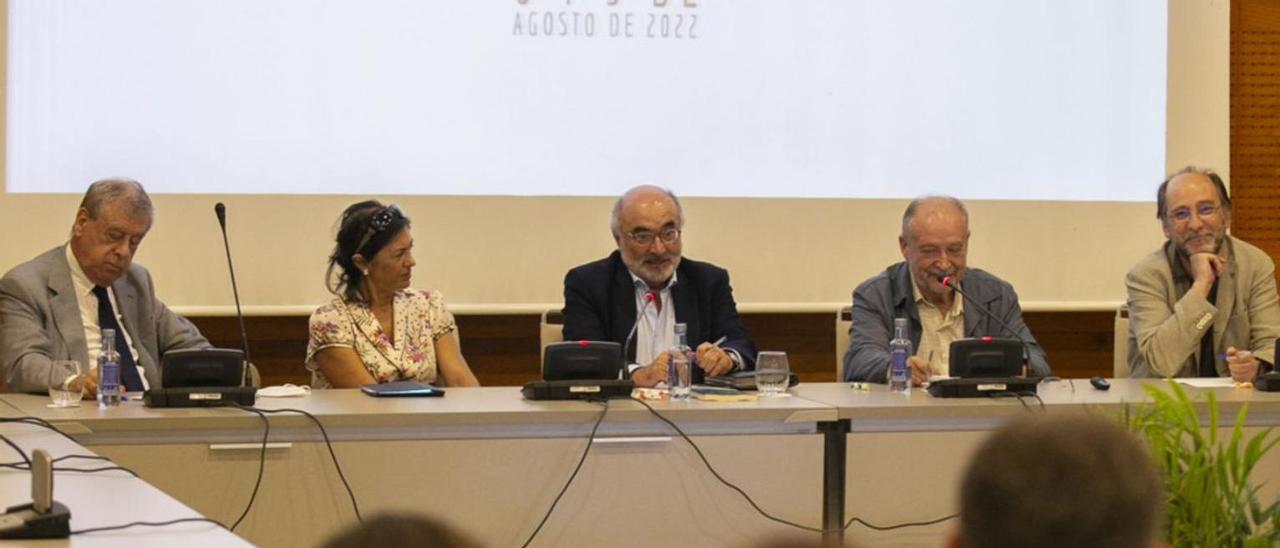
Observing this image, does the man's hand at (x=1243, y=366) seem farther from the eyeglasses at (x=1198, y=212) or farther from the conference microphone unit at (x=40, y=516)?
the conference microphone unit at (x=40, y=516)

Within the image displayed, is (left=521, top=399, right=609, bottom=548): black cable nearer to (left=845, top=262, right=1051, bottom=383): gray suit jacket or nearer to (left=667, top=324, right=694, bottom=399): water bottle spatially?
(left=667, top=324, right=694, bottom=399): water bottle

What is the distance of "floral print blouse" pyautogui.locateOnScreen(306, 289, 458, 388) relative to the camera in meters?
3.95

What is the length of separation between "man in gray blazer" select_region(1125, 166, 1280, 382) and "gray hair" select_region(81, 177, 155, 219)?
2753 millimetres

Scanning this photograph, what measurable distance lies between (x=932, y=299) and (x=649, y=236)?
816 mm

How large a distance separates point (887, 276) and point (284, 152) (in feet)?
6.33

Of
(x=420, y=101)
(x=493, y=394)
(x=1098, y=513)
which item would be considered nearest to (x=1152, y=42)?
(x=420, y=101)

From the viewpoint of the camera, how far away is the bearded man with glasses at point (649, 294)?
4.23 m

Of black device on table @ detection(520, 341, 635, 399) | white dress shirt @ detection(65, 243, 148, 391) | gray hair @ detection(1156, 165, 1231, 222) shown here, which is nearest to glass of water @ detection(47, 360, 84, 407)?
white dress shirt @ detection(65, 243, 148, 391)

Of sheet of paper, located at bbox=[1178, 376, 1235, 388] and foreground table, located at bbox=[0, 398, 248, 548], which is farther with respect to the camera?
sheet of paper, located at bbox=[1178, 376, 1235, 388]

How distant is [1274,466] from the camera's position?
135 inches

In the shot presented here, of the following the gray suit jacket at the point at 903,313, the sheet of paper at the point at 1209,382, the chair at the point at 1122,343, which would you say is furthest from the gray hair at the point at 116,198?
the chair at the point at 1122,343

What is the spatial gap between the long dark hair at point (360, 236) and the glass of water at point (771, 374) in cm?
108

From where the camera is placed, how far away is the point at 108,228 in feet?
12.4

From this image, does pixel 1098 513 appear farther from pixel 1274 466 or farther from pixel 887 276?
pixel 887 276
